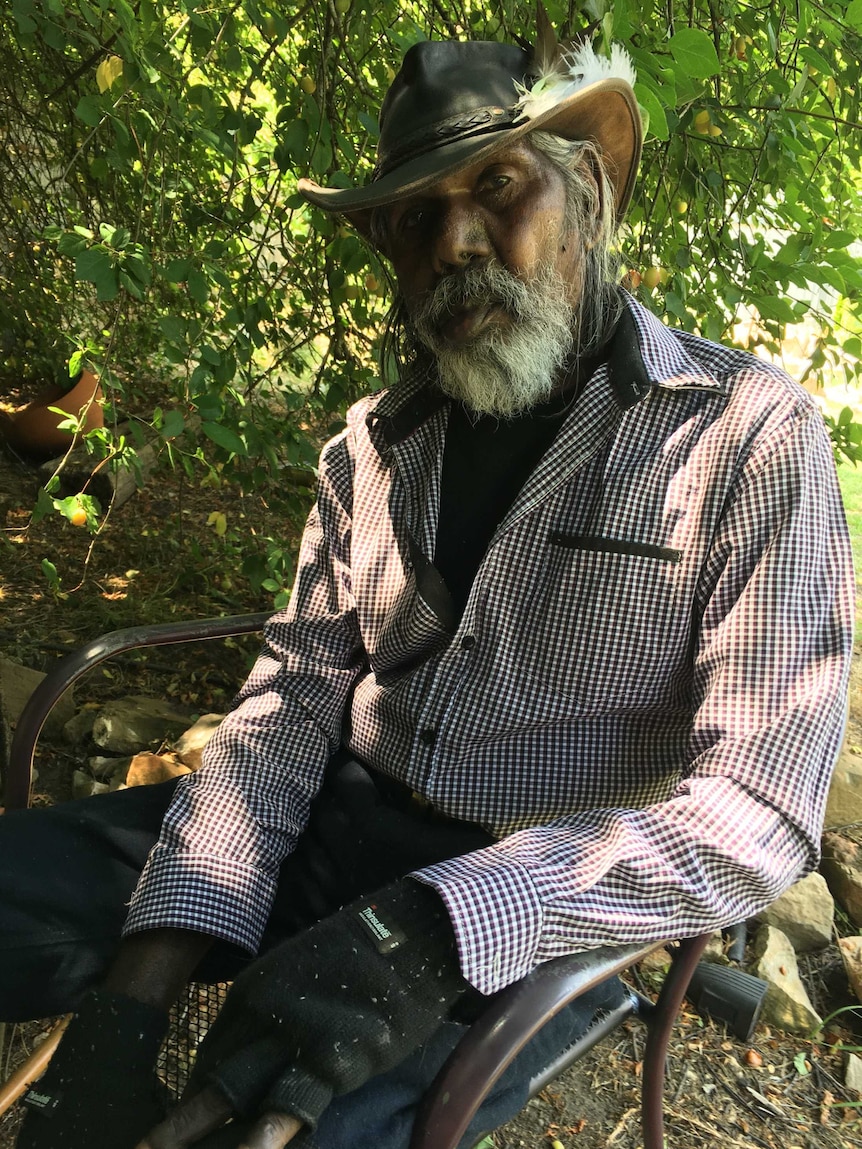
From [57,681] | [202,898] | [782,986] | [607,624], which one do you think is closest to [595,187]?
[607,624]

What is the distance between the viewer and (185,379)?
2.71 m

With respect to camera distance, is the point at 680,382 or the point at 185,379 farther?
the point at 185,379

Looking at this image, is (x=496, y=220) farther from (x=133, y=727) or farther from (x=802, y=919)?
(x=133, y=727)

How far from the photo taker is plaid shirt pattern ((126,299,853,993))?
1208 millimetres

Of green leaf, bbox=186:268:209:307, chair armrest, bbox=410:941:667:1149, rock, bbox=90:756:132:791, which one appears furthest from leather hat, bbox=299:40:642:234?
rock, bbox=90:756:132:791

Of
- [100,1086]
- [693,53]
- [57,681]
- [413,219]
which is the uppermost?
[693,53]

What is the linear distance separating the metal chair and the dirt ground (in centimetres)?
41

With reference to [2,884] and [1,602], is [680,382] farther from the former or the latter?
[1,602]

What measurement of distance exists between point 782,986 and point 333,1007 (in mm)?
1635

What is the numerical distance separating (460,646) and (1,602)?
310 centimetres

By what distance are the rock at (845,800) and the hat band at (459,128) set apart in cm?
214

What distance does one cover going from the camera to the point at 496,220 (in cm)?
164

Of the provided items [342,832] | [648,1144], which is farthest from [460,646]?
[648,1144]

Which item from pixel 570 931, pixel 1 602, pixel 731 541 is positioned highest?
pixel 731 541
